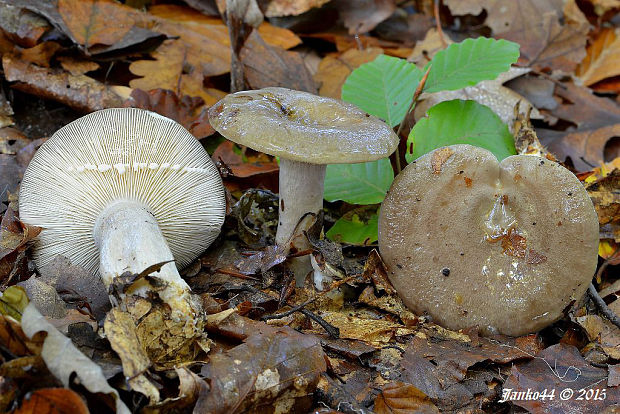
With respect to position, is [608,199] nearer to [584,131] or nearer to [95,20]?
[584,131]

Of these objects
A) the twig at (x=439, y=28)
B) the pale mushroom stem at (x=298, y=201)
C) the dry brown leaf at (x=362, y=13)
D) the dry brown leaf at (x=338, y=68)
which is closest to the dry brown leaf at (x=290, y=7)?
the dry brown leaf at (x=362, y=13)

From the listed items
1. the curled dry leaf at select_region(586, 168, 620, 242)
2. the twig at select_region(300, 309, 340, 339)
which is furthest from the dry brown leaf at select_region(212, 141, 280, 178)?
the curled dry leaf at select_region(586, 168, 620, 242)

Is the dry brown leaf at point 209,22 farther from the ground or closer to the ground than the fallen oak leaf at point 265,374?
farther from the ground

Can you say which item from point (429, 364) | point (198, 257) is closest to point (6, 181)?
point (198, 257)

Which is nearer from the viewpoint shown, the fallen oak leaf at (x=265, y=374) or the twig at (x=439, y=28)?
the fallen oak leaf at (x=265, y=374)

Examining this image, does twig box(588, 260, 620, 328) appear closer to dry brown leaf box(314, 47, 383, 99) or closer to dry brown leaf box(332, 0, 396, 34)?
dry brown leaf box(314, 47, 383, 99)

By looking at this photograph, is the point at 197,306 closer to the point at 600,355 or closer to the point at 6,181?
the point at 6,181

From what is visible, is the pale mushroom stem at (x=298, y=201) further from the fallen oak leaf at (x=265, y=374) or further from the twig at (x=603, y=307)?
the twig at (x=603, y=307)
